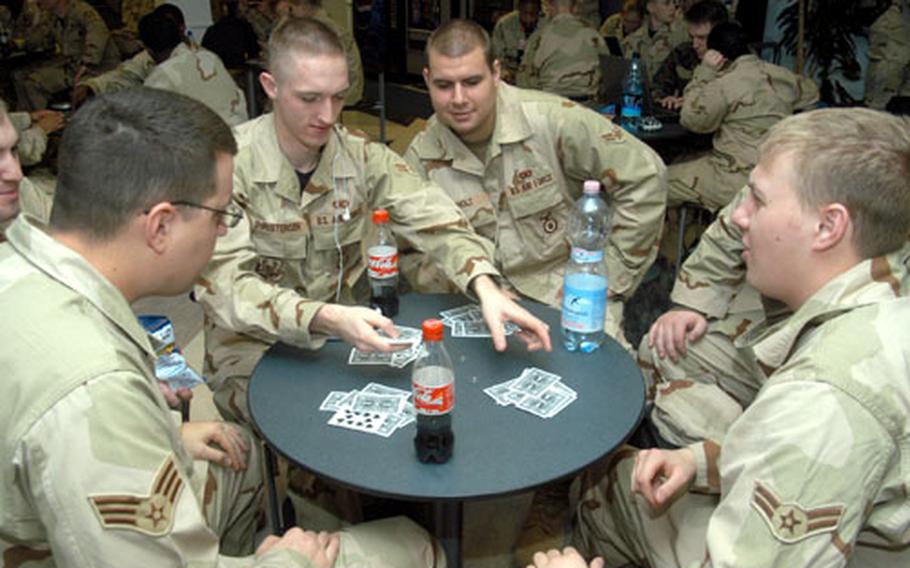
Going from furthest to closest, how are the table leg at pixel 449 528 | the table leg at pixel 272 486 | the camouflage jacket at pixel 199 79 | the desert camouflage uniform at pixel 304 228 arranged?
the camouflage jacket at pixel 199 79
the desert camouflage uniform at pixel 304 228
the table leg at pixel 272 486
the table leg at pixel 449 528

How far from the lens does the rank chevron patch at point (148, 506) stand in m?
1.05

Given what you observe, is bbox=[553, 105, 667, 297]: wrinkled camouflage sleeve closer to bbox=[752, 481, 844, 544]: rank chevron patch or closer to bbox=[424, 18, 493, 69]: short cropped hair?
bbox=[424, 18, 493, 69]: short cropped hair

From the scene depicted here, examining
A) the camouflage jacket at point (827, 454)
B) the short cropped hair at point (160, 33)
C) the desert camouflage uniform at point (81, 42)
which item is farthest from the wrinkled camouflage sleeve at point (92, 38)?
the camouflage jacket at point (827, 454)

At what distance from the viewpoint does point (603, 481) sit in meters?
1.89

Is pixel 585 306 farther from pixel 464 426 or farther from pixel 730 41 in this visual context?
pixel 730 41

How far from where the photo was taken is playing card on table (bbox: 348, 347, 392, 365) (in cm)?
184

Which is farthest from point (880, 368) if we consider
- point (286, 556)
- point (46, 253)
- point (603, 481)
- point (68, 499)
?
point (46, 253)

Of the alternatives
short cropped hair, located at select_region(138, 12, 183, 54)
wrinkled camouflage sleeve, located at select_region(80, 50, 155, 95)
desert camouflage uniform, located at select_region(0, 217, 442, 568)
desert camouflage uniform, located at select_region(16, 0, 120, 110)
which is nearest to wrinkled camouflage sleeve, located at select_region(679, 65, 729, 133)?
short cropped hair, located at select_region(138, 12, 183, 54)

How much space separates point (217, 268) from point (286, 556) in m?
0.94

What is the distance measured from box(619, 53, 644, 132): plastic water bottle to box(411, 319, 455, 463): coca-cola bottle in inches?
119

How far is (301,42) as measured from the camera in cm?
223

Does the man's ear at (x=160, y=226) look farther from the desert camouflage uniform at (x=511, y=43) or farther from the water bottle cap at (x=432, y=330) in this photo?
the desert camouflage uniform at (x=511, y=43)

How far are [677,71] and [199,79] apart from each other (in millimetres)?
3591

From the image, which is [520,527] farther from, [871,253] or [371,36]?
[371,36]
